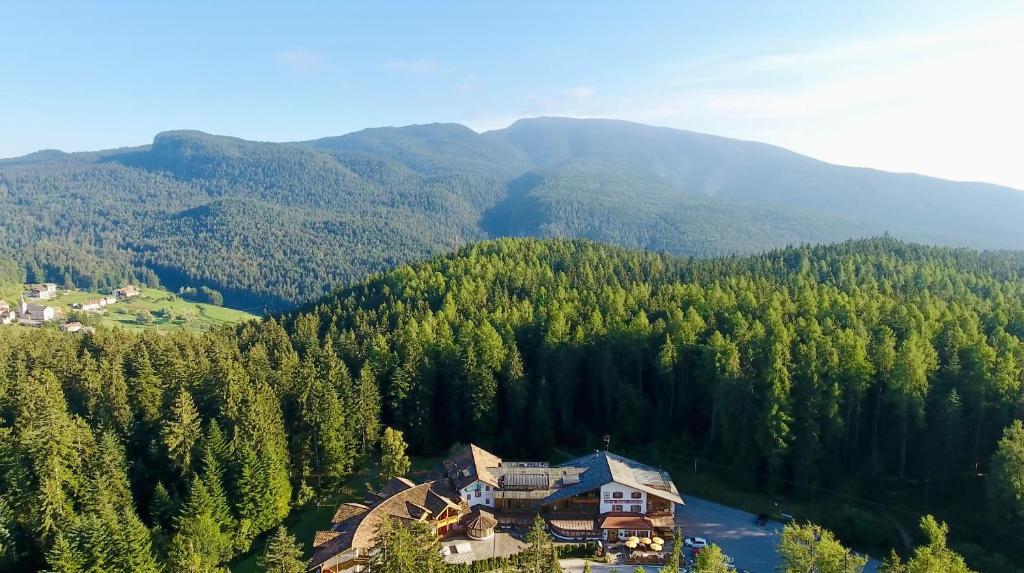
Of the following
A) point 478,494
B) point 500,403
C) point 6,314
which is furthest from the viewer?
point 6,314

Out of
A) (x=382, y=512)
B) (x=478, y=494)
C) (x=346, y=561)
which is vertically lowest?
(x=346, y=561)

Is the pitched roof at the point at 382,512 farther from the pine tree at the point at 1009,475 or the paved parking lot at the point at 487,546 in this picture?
the pine tree at the point at 1009,475

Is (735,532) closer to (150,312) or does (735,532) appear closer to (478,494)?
(478,494)

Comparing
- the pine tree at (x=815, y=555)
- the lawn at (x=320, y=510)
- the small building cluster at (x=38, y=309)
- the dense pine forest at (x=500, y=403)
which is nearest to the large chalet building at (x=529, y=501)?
A: the lawn at (x=320, y=510)

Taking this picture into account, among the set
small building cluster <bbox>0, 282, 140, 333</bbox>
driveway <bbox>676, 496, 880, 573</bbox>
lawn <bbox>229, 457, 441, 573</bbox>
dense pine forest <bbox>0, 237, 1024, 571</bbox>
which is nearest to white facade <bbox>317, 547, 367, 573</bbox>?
lawn <bbox>229, 457, 441, 573</bbox>

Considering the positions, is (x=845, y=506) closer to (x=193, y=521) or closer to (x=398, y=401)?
(x=398, y=401)

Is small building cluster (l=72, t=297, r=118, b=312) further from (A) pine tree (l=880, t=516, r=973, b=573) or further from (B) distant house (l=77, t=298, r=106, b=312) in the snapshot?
(A) pine tree (l=880, t=516, r=973, b=573)

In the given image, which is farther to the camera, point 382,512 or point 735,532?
point 735,532

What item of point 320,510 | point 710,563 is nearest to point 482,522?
point 320,510
